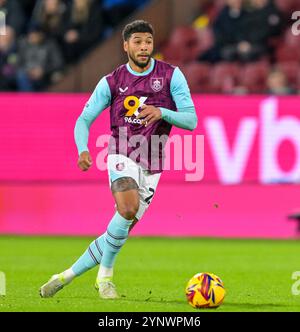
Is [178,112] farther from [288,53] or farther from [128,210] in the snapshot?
[288,53]

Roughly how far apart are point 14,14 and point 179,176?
4797 mm

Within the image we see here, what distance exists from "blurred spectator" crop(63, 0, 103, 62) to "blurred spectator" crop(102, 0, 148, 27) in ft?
1.14

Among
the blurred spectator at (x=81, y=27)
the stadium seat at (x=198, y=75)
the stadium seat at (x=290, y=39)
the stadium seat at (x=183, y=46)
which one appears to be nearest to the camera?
the stadium seat at (x=198, y=75)

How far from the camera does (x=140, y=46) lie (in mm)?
9500

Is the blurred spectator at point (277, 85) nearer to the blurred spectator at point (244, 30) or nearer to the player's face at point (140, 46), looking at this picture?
the blurred spectator at point (244, 30)

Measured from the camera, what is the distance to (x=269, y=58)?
18.7 metres

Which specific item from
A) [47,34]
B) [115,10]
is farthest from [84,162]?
[115,10]

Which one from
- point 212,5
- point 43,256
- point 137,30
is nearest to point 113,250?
point 137,30

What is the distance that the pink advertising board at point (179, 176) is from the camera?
16859 millimetres

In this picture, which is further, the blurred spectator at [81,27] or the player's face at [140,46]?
the blurred spectator at [81,27]

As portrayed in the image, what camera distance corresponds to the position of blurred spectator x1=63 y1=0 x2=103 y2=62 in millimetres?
19047

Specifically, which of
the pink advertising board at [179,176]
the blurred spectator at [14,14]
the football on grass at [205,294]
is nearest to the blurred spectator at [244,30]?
the pink advertising board at [179,176]

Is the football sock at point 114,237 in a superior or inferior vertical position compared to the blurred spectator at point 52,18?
inferior
